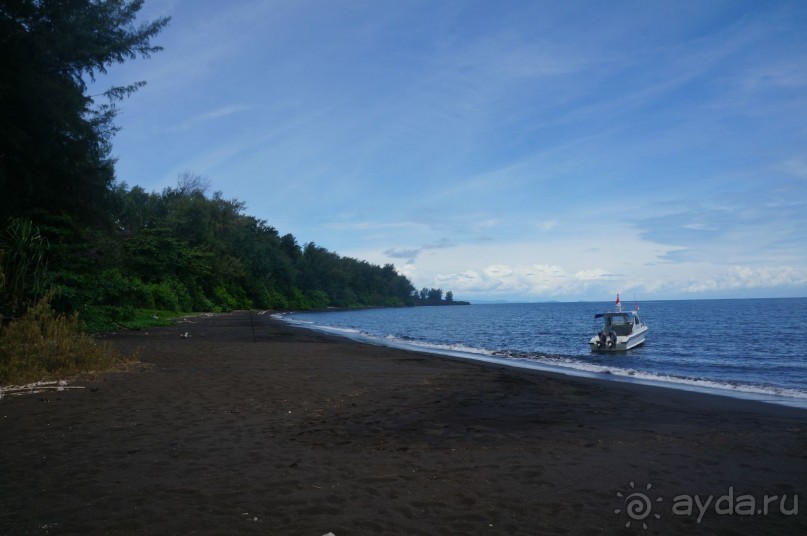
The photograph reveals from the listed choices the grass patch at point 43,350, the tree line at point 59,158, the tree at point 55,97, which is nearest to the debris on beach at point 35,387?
the grass patch at point 43,350

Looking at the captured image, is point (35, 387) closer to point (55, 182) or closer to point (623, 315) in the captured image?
point (55, 182)

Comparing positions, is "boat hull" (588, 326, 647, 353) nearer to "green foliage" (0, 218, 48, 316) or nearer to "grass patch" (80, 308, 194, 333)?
"grass patch" (80, 308, 194, 333)

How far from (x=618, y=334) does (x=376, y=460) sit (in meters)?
25.3

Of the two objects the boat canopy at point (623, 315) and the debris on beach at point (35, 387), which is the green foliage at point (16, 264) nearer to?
the debris on beach at point (35, 387)

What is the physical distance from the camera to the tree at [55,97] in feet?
35.1

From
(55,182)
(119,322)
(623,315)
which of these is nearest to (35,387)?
(55,182)

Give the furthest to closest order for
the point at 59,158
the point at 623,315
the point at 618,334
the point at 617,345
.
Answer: the point at 623,315, the point at 618,334, the point at 617,345, the point at 59,158

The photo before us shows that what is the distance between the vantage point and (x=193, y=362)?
48.5ft

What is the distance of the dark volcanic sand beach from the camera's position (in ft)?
14.4

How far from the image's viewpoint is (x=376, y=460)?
6.11 meters

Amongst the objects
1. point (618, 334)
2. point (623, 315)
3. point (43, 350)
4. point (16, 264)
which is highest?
point (16, 264)

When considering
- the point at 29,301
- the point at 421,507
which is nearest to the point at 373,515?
the point at 421,507

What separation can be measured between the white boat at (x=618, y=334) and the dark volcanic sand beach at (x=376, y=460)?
15426 millimetres

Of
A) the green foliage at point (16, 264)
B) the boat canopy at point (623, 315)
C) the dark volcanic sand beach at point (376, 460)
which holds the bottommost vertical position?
the dark volcanic sand beach at point (376, 460)
